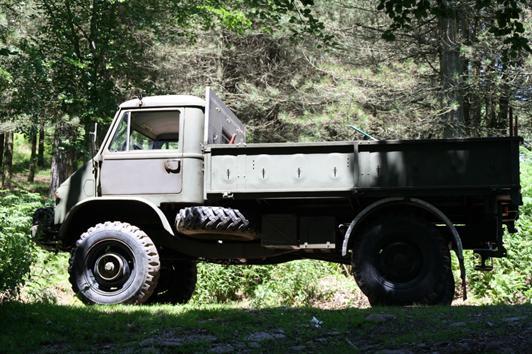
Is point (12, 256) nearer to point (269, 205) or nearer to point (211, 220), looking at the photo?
point (211, 220)

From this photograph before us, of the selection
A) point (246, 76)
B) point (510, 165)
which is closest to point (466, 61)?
point (246, 76)

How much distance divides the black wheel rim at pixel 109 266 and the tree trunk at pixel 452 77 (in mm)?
9061

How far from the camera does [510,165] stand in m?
7.10

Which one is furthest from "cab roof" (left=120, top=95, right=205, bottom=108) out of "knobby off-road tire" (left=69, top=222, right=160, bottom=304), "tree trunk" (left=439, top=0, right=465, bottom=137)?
"tree trunk" (left=439, top=0, right=465, bottom=137)

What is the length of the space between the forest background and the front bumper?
222 centimetres

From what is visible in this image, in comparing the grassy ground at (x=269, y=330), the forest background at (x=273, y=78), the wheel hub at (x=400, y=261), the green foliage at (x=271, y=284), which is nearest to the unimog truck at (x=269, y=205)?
the wheel hub at (x=400, y=261)

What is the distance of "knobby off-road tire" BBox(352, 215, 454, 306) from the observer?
7375mm

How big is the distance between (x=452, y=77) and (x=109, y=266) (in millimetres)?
9652

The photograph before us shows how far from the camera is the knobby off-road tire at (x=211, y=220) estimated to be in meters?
7.77

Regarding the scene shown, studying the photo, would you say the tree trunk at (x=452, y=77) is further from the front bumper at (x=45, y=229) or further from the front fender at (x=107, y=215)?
the front bumper at (x=45, y=229)

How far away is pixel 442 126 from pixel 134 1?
7920mm

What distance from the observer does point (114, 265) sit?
8.30 meters

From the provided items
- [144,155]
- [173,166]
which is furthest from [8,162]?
[173,166]

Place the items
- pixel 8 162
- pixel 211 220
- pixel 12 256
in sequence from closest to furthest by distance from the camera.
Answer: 1. pixel 12 256
2. pixel 211 220
3. pixel 8 162
